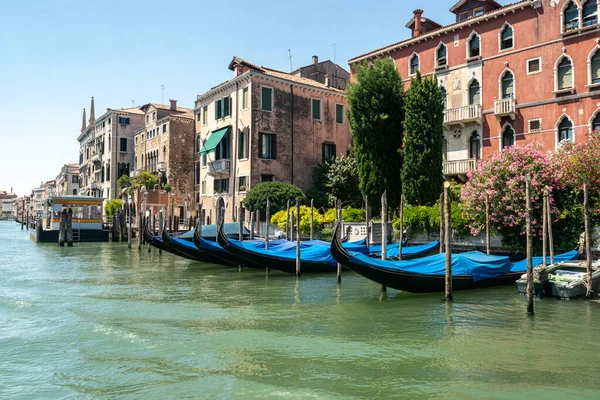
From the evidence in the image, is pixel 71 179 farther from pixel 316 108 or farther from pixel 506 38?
pixel 506 38

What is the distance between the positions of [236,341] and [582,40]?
14658 mm

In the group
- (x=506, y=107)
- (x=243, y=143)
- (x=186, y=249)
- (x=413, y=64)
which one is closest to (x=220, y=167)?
(x=243, y=143)

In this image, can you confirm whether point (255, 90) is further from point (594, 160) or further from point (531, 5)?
point (594, 160)

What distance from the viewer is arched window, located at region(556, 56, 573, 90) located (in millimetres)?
16181

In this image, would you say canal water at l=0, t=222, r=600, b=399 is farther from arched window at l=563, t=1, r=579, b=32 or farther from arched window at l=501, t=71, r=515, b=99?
arched window at l=563, t=1, r=579, b=32

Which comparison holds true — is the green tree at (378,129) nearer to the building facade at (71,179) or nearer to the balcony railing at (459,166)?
the balcony railing at (459,166)

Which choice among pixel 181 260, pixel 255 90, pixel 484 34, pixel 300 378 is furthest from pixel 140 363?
pixel 255 90

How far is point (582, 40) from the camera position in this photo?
52.0 feet

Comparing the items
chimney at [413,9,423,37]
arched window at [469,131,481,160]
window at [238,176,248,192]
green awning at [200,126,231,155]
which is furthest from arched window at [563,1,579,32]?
green awning at [200,126,231,155]

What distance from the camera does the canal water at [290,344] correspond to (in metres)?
5.28

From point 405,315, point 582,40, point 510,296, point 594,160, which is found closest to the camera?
point 405,315

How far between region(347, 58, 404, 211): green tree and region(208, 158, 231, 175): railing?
743 cm

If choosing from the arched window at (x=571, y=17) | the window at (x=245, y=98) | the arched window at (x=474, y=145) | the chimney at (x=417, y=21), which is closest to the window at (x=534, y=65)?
the arched window at (x=571, y=17)

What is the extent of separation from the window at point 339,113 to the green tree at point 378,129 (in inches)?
269
